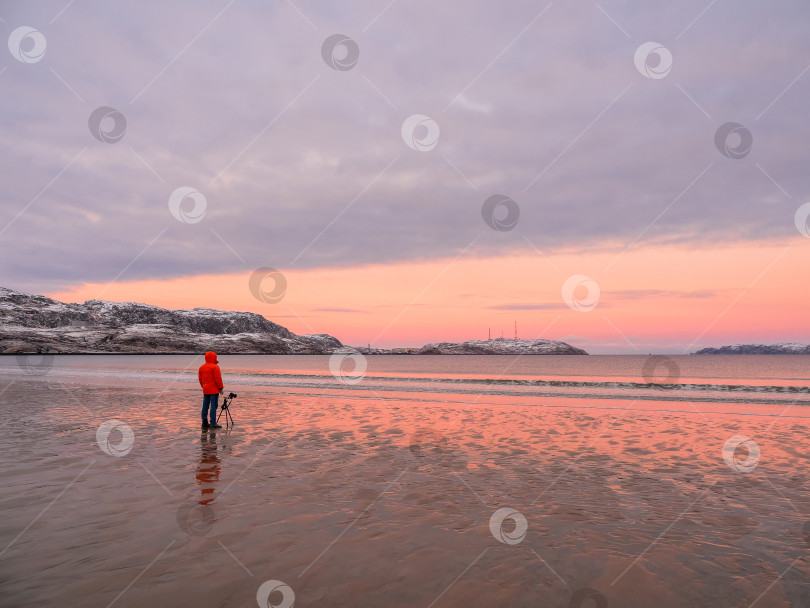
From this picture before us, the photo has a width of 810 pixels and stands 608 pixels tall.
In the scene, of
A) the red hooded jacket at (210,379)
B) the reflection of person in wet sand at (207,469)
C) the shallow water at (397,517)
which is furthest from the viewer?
the red hooded jacket at (210,379)

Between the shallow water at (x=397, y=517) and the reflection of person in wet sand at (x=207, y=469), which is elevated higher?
the shallow water at (x=397, y=517)

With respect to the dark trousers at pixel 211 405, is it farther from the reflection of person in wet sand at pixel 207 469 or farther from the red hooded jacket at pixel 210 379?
the reflection of person in wet sand at pixel 207 469

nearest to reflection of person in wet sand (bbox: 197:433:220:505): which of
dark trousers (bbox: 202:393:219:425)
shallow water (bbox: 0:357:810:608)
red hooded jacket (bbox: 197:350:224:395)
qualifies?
shallow water (bbox: 0:357:810:608)

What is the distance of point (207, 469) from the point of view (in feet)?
34.9

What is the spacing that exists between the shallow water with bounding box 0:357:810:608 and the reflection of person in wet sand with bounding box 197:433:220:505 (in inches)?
3.0

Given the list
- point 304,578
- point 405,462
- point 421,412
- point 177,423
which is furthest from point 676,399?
point 304,578

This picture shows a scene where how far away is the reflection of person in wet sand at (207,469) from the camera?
8.66 meters

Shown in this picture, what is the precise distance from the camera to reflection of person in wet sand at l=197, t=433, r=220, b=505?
866 centimetres

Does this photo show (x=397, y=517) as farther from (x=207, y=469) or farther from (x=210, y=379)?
(x=210, y=379)

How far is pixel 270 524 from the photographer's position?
713cm

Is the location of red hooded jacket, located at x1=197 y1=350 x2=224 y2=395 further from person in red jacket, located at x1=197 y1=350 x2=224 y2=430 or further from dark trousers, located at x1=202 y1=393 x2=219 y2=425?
dark trousers, located at x1=202 y1=393 x2=219 y2=425

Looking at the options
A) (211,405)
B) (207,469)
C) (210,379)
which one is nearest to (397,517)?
(207,469)

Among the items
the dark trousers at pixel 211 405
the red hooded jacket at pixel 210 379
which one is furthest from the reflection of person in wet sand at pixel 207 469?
the red hooded jacket at pixel 210 379

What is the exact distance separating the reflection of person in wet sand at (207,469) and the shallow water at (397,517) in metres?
0.08
